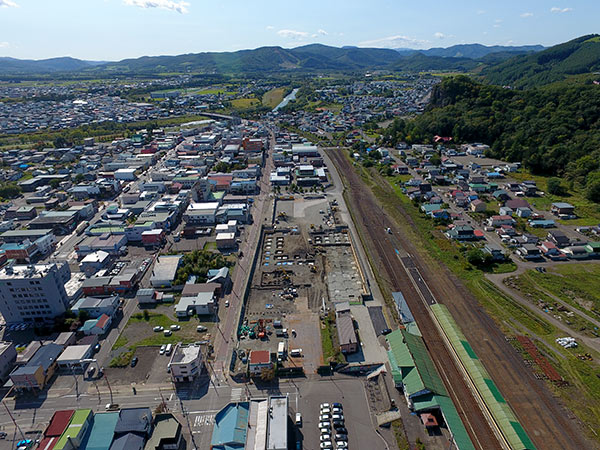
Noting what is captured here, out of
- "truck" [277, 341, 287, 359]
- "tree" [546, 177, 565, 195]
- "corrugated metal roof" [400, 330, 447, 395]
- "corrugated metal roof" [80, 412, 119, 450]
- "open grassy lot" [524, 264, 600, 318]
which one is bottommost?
"truck" [277, 341, 287, 359]

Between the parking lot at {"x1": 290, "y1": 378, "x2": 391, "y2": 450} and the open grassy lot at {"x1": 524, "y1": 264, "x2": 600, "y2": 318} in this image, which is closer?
the parking lot at {"x1": 290, "y1": 378, "x2": 391, "y2": 450}

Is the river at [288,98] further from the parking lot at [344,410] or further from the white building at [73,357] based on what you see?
the parking lot at [344,410]

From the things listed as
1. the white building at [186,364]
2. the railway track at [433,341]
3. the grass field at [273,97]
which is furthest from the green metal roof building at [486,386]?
the grass field at [273,97]

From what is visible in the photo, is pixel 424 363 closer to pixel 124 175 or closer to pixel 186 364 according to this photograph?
pixel 186 364

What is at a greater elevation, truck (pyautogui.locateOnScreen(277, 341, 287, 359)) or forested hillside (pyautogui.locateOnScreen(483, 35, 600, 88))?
forested hillside (pyautogui.locateOnScreen(483, 35, 600, 88))

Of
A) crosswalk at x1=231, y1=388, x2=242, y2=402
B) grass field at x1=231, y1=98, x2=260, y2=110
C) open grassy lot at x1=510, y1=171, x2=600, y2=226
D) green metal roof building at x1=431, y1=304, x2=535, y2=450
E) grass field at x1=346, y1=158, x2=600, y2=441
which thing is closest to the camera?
green metal roof building at x1=431, y1=304, x2=535, y2=450

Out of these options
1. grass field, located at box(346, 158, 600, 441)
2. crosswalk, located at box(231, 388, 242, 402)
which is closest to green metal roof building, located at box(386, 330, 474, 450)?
grass field, located at box(346, 158, 600, 441)

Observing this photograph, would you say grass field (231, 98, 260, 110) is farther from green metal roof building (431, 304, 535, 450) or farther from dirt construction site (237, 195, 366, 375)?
green metal roof building (431, 304, 535, 450)

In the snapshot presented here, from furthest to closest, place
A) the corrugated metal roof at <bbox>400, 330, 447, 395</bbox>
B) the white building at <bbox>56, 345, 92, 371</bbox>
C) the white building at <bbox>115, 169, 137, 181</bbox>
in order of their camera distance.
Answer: the white building at <bbox>115, 169, 137, 181</bbox> < the white building at <bbox>56, 345, 92, 371</bbox> < the corrugated metal roof at <bbox>400, 330, 447, 395</bbox>
